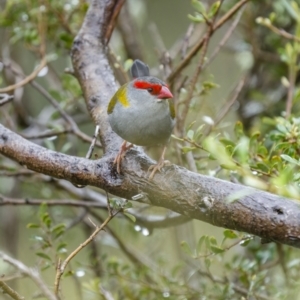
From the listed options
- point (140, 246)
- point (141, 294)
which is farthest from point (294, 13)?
point (140, 246)

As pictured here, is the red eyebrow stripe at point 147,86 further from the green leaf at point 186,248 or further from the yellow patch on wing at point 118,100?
the green leaf at point 186,248

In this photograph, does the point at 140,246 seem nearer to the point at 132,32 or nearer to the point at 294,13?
the point at 132,32

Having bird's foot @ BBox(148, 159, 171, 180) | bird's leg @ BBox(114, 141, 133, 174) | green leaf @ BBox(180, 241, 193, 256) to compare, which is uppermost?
bird's foot @ BBox(148, 159, 171, 180)

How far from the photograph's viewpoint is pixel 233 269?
221cm

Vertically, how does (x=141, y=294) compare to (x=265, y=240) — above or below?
below

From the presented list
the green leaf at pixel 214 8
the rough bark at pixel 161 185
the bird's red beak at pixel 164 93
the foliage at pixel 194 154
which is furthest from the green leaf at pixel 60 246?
the green leaf at pixel 214 8

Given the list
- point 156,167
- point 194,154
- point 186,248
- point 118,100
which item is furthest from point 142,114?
point 194,154

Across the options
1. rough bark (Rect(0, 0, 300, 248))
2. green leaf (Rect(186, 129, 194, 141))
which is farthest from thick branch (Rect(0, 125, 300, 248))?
green leaf (Rect(186, 129, 194, 141))

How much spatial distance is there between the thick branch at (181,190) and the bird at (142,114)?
0.20 ft

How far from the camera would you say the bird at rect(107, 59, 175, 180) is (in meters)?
1.77

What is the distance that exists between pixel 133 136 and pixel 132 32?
164 cm

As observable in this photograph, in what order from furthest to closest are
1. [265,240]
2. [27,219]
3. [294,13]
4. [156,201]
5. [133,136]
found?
1. [27,219]
2. [294,13]
3. [133,136]
4. [156,201]
5. [265,240]

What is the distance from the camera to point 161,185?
4.87 ft

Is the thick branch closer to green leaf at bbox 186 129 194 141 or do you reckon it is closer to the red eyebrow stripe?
green leaf at bbox 186 129 194 141
